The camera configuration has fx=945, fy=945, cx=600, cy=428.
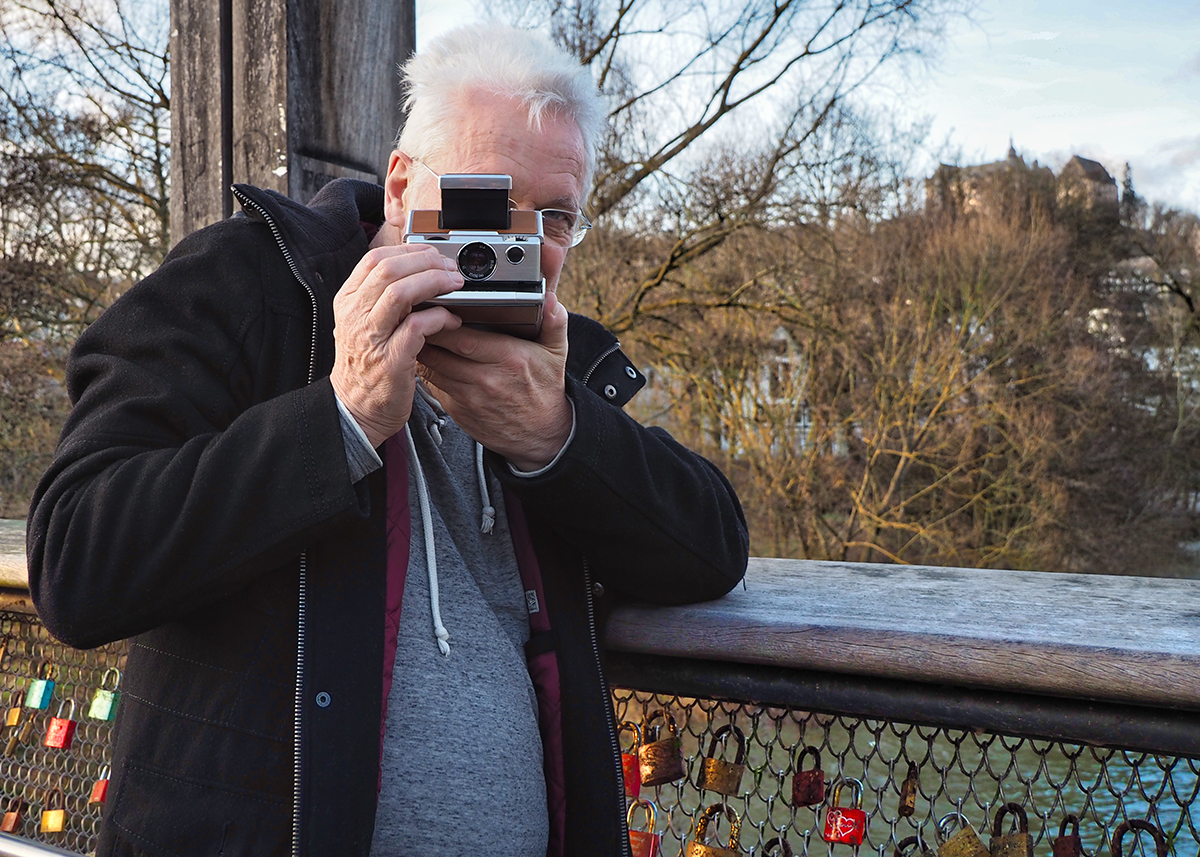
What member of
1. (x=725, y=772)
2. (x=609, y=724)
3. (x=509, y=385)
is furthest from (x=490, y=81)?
(x=725, y=772)

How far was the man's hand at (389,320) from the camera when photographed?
108cm

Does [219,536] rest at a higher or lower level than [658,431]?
lower

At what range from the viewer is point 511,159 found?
154 centimetres

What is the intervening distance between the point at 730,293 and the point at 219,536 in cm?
1088

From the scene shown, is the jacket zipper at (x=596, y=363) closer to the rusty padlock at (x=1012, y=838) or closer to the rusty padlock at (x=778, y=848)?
the rusty padlock at (x=778, y=848)

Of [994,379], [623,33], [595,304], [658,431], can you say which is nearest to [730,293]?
[595,304]

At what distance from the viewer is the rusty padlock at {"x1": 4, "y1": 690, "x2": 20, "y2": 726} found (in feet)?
6.68

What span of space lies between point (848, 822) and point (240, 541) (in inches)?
36.6

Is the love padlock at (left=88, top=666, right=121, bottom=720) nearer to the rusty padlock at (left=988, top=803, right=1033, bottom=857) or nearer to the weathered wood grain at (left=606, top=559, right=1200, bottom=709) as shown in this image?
the weathered wood grain at (left=606, top=559, right=1200, bottom=709)

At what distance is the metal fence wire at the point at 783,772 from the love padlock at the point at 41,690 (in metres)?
0.01

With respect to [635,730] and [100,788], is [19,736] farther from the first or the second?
[635,730]

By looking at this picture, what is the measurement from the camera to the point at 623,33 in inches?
408

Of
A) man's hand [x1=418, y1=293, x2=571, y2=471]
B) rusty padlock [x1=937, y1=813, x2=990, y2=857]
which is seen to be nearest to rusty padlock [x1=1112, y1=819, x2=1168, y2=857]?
rusty padlock [x1=937, y1=813, x2=990, y2=857]

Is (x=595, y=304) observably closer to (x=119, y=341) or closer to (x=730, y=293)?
(x=730, y=293)
